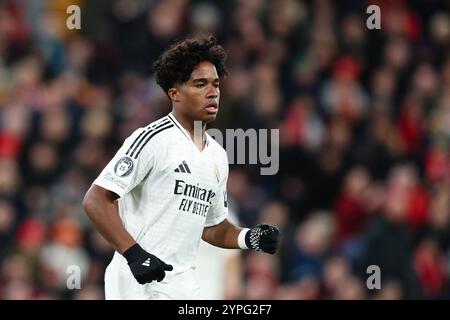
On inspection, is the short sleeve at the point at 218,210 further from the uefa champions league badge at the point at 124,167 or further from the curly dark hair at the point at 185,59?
the uefa champions league badge at the point at 124,167

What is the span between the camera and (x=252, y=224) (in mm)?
12547

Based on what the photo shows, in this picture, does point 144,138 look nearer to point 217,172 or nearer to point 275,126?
point 217,172

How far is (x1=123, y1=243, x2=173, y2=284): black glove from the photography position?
706cm

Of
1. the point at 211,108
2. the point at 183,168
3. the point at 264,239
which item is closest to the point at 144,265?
the point at 183,168

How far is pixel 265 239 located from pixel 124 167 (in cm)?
101

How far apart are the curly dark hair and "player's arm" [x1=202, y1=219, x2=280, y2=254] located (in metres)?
0.96

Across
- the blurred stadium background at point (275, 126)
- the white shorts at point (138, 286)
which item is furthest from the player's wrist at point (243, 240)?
the blurred stadium background at point (275, 126)

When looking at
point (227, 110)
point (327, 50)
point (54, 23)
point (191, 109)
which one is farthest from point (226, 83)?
point (191, 109)

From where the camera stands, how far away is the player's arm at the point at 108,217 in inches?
283

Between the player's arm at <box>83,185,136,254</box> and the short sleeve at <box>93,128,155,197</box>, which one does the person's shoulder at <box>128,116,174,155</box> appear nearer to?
the short sleeve at <box>93,128,155,197</box>

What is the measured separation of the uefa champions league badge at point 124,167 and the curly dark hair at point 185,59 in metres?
0.64

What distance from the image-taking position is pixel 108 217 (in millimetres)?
7191

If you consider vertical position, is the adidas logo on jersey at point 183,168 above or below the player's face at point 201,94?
below

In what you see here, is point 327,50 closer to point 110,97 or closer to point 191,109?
point 110,97
